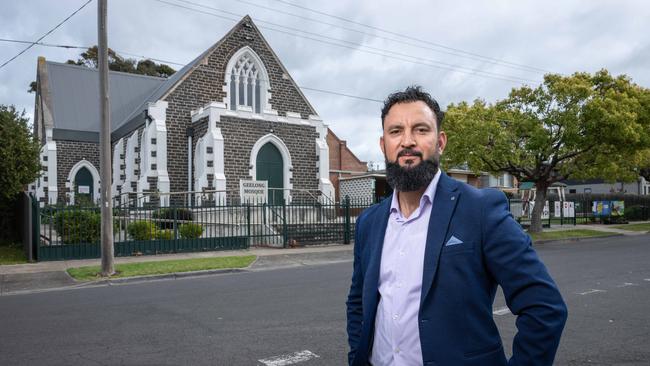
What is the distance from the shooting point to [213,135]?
77.8 feet

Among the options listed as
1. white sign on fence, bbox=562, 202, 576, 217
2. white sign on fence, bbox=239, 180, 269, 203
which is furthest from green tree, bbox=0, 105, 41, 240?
white sign on fence, bbox=562, 202, 576, 217

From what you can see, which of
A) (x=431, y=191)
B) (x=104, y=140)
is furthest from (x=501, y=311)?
(x=104, y=140)

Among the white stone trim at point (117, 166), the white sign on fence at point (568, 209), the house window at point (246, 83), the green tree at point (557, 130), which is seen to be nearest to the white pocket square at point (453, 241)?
the green tree at point (557, 130)

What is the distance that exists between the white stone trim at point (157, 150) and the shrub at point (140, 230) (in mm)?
8038

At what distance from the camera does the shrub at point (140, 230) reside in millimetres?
16141

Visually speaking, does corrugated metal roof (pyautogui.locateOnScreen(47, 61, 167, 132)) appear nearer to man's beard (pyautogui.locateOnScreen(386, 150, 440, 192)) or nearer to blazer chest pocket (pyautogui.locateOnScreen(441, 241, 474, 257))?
man's beard (pyautogui.locateOnScreen(386, 150, 440, 192))

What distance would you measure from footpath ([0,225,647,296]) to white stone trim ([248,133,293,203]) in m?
7.98

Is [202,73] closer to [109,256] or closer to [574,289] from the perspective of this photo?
[109,256]

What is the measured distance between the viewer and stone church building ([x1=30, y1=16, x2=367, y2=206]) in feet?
80.7

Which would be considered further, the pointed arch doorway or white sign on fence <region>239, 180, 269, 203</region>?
the pointed arch doorway

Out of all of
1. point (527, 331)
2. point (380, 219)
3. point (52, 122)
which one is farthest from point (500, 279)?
point (52, 122)

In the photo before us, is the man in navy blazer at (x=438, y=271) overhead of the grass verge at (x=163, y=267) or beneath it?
overhead

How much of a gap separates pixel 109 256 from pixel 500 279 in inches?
461

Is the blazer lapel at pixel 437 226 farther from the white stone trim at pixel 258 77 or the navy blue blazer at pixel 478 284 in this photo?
the white stone trim at pixel 258 77
